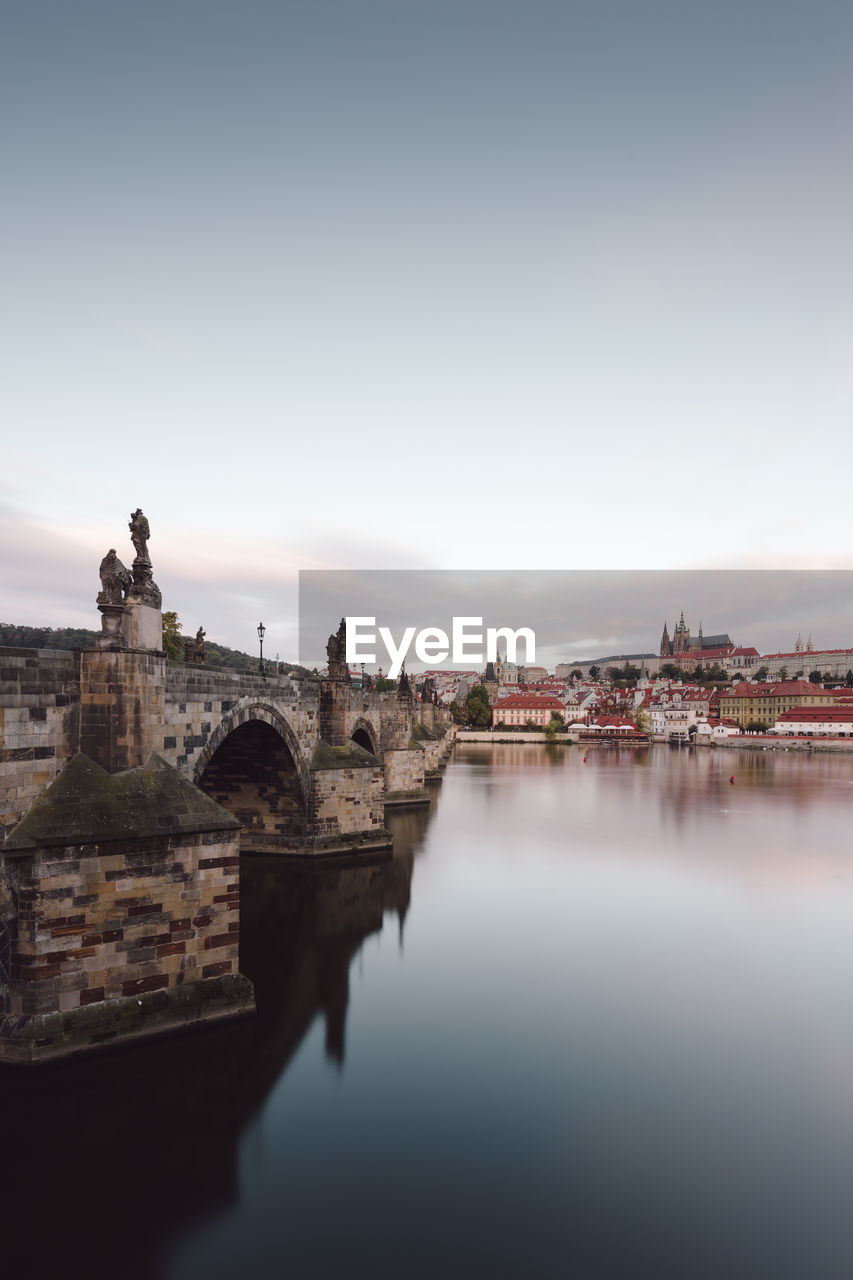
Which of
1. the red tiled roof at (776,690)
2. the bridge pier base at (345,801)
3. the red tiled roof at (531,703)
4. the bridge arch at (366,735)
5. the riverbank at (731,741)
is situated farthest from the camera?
the red tiled roof at (531,703)

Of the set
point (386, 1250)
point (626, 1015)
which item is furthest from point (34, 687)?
point (626, 1015)

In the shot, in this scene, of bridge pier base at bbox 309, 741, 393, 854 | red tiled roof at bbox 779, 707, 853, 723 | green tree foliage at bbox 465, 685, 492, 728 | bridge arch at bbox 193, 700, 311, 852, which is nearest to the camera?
bridge arch at bbox 193, 700, 311, 852

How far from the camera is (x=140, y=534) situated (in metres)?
10.3

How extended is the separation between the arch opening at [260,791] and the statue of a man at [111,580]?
912 cm

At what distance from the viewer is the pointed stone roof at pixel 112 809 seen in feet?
26.7

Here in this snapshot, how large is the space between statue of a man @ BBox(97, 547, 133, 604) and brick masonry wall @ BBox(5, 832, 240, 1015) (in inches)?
122

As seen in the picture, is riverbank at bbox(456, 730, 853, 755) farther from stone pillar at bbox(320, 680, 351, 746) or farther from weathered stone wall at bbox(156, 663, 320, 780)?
weathered stone wall at bbox(156, 663, 320, 780)

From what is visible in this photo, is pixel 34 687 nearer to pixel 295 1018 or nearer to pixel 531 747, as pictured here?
pixel 295 1018

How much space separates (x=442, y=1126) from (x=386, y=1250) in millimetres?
1943

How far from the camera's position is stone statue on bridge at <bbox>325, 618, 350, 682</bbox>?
71.4 ft

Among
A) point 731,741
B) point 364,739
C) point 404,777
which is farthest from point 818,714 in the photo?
point 364,739

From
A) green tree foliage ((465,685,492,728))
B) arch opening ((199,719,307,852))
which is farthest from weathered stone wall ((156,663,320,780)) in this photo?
green tree foliage ((465,685,492,728))

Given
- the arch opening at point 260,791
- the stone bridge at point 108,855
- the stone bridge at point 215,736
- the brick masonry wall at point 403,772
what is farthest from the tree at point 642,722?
the stone bridge at point 108,855

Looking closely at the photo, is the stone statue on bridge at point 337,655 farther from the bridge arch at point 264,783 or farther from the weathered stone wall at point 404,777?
the weathered stone wall at point 404,777
